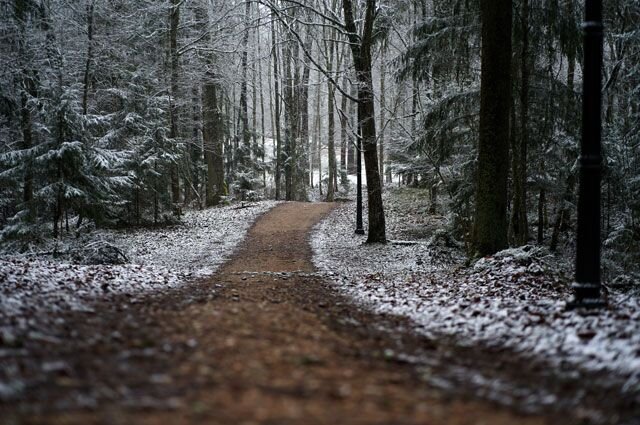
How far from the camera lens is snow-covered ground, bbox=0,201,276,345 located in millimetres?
4828

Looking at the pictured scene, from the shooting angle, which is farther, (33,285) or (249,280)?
(249,280)

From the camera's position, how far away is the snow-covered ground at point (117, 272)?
15.8 ft

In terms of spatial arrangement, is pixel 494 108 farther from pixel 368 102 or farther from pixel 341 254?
pixel 368 102

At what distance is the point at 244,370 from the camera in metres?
3.15

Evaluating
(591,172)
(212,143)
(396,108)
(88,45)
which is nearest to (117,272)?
(591,172)

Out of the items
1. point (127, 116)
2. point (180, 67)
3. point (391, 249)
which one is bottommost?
point (391, 249)

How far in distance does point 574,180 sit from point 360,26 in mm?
9720

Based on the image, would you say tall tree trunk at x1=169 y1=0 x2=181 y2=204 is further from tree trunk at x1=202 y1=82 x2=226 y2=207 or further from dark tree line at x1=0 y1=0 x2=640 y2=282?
tree trunk at x1=202 y1=82 x2=226 y2=207

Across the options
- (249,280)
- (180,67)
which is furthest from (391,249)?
(180,67)

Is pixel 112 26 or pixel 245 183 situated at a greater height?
pixel 112 26

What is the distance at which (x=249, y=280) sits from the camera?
28.6 ft

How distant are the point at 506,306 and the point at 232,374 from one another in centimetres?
383

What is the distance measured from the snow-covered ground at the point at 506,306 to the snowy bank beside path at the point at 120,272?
10.4ft

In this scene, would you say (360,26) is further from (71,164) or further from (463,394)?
(463,394)
